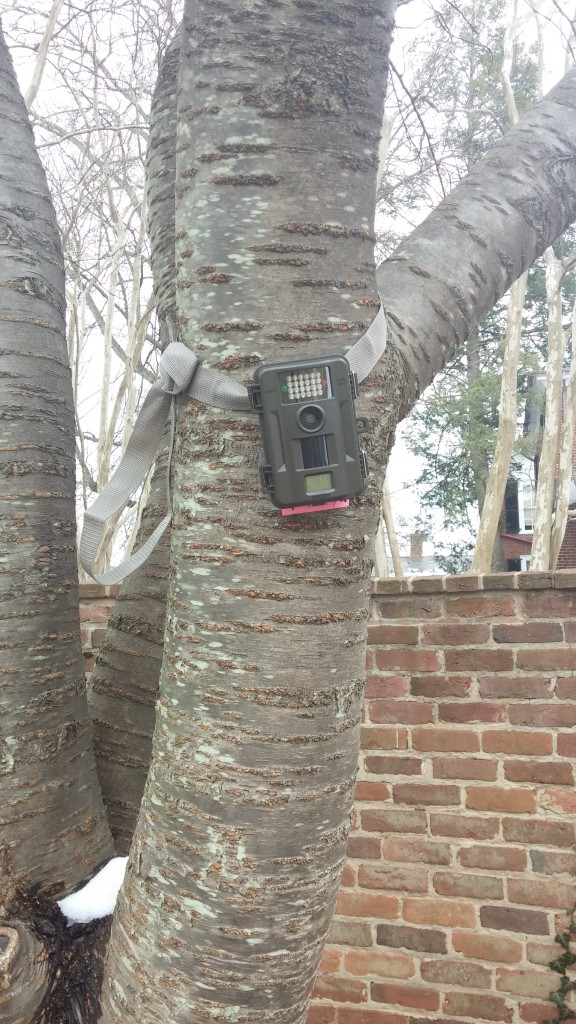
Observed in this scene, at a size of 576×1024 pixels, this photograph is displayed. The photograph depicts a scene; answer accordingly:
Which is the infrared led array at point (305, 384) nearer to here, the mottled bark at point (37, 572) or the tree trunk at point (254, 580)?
the tree trunk at point (254, 580)

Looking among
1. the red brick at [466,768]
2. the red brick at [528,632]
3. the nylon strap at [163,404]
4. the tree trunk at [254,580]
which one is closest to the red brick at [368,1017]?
the red brick at [466,768]

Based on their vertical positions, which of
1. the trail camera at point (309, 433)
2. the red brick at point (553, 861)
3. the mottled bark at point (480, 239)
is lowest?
the red brick at point (553, 861)

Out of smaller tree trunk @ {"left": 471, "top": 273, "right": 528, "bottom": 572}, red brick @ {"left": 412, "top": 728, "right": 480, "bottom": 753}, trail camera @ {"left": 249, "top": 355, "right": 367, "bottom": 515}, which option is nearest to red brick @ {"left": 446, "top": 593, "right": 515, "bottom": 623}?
red brick @ {"left": 412, "top": 728, "right": 480, "bottom": 753}

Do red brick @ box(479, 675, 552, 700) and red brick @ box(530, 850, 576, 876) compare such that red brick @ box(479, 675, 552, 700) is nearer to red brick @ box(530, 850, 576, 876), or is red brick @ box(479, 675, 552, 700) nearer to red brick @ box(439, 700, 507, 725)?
red brick @ box(439, 700, 507, 725)

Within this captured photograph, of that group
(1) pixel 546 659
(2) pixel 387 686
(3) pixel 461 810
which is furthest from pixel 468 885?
(1) pixel 546 659

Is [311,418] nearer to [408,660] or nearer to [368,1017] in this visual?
[408,660]

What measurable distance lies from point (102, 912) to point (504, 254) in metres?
1.14

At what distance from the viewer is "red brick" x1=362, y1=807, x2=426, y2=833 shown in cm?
248

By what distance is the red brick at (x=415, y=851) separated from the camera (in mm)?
2451

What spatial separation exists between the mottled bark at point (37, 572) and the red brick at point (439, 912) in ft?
5.53

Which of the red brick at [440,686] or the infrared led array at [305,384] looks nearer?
the infrared led array at [305,384]

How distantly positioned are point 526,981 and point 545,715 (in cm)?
83

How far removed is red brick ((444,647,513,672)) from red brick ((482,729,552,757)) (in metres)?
0.20

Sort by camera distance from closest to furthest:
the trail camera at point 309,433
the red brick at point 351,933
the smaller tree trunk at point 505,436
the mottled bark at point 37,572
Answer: the trail camera at point 309,433, the mottled bark at point 37,572, the red brick at point 351,933, the smaller tree trunk at point 505,436
